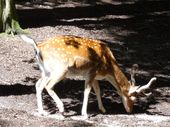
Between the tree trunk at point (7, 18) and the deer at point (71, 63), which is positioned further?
the tree trunk at point (7, 18)

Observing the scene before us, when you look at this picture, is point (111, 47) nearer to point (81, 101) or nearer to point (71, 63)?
point (81, 101)

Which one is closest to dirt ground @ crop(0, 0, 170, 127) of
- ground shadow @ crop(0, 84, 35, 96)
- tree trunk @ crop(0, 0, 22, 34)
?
ground shadow @ crop(0, 84, 35, 96)

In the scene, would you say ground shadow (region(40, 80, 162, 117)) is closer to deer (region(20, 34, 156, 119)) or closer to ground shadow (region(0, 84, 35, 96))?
ground shadow (region(0, 84, 35, 96))

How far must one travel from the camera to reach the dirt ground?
9.72 m

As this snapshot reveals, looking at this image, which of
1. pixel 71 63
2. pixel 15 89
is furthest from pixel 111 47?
pixel 71 63

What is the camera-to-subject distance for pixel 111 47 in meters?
16.0

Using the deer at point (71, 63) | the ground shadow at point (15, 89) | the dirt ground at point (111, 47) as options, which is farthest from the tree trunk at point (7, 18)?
the deer at point (71, 63)

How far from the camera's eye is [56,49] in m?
9.62

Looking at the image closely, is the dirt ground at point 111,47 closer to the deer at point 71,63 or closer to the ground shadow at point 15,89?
the ground shadow at point 15,89

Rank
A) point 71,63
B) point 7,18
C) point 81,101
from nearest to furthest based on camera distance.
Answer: point 71,63 → point 81,101 → point 7,18

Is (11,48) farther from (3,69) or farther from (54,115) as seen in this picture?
(54,115)

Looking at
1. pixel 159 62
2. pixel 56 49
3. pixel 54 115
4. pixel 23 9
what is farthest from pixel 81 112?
pixel 23 9

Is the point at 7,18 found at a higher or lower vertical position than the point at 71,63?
lower

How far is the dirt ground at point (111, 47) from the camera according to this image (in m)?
9.72
